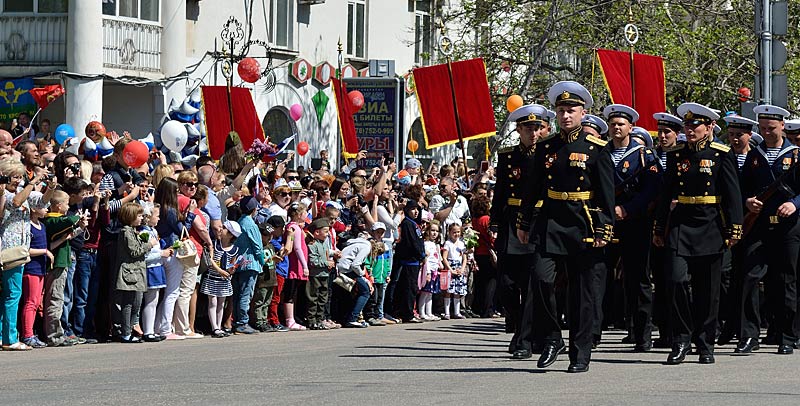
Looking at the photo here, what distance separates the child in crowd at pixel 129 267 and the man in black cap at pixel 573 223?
4.60m

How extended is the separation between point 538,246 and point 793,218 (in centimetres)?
328

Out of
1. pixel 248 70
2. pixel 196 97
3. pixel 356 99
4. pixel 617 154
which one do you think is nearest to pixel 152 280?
pixel 617 154

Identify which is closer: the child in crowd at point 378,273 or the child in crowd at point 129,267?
the child in crowd at point 129,267

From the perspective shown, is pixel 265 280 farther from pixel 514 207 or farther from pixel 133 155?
pixel 514 207

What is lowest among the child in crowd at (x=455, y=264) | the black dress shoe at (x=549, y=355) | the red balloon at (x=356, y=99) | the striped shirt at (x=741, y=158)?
Result: the black dress shoe at (x=549, y=355)

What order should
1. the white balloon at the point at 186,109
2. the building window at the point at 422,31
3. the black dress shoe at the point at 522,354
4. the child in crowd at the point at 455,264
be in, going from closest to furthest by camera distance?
the black dress shoe at the point at 522,354, the child in crowd at the point at 455,264, the white balloon at the point at 186,109, the building window at the point at 422,31

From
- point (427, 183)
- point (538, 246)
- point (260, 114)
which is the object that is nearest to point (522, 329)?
point (538, 246)

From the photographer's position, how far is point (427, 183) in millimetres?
23594

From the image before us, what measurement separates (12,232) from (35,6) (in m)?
16.5

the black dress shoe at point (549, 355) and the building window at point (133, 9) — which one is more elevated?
the building window at point (133, 9)

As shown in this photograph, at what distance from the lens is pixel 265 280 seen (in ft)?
56.6

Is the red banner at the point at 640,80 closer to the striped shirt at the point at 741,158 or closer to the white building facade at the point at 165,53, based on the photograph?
the white building facade at the point at 165,53

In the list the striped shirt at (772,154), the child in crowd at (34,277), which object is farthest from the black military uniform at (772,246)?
the child in crowd at (34,277)

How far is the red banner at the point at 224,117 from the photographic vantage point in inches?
898
